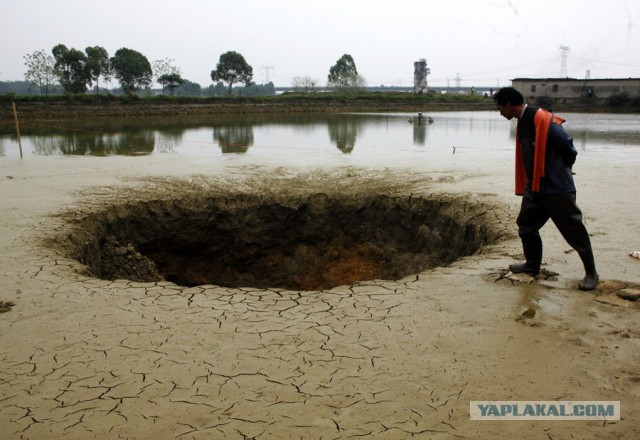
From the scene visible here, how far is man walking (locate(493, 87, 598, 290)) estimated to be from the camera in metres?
3.81

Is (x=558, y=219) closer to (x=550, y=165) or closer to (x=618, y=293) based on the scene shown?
(x=550, y=165)

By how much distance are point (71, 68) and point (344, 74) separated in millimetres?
45420

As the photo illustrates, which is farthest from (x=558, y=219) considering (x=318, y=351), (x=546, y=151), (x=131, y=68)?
(x=131, y=68)

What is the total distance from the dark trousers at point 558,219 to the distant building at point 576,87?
4972cm

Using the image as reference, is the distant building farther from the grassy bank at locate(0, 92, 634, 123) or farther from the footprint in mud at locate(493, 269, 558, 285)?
the footprint in mud at locate(493, 269, 558, 285)

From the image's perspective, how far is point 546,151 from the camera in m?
3.87

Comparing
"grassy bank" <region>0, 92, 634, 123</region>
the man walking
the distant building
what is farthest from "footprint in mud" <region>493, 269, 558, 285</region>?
the distant building

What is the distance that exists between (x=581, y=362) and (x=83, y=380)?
3031 mm

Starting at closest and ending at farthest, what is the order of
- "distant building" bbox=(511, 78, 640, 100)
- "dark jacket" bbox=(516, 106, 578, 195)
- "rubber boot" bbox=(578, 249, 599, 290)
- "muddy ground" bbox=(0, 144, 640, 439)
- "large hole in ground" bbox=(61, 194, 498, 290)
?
"muddy ground" bbox=(0, 144, 640, 439) < "dark jacket" bbox=(516, 106, 578, 195) < "rubber boot" bbox=(578, 249, 599, 290) < "large hole in ground" bbox=(61, 194, 498, 290) < "distant building" bbox=(511, 78, 640, 100)

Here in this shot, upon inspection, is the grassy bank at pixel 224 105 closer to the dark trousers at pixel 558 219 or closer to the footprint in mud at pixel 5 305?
the footprint in mud at pixel 5 305

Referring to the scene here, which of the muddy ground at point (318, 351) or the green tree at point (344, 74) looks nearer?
the muddy ground at point (318, 351)

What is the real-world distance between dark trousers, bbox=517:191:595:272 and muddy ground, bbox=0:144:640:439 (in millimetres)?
360

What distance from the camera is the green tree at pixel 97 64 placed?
167 ft

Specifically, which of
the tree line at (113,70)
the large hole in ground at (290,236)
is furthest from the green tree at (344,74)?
the large hole in ground at (290,236)
